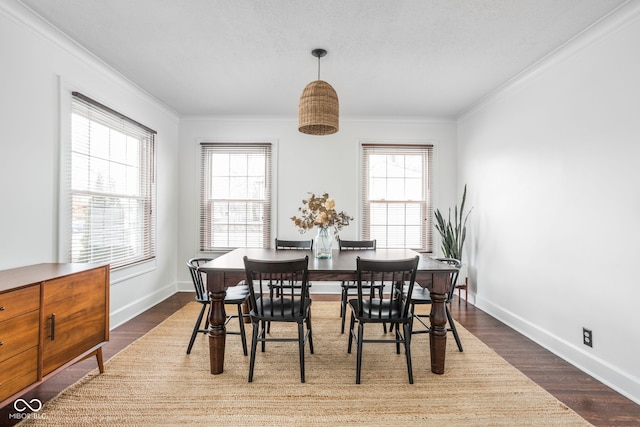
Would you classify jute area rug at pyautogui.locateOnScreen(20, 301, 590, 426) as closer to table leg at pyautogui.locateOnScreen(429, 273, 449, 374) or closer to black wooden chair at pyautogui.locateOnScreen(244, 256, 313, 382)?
table leg at pyautogui.locateOnScreen(429, 273, 449, 374)

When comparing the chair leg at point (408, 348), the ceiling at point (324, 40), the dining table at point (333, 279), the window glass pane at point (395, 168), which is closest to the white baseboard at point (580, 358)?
the dining table at point (333, 279)

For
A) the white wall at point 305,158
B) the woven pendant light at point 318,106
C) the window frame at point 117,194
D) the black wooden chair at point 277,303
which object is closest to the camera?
the black wooden chair at point 277,303

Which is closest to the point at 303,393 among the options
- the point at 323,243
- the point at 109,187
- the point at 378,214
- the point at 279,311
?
the point at 279,311

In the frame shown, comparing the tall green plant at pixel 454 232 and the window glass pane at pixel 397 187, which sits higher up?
the window glass pane at pixel 397 187

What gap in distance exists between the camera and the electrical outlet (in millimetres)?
2559

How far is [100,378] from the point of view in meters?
2.37

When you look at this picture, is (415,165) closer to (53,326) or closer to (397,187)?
(397,187)

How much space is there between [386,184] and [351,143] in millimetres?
828

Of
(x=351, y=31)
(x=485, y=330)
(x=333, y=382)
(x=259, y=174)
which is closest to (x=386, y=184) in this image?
Answer: (x=259, y=174)

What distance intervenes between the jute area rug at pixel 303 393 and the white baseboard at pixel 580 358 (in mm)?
565

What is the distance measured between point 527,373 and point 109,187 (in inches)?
168

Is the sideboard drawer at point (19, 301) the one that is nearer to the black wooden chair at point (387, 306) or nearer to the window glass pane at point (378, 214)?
the black wooden chair at point (387, 306)

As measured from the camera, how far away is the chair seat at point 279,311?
2340 mm

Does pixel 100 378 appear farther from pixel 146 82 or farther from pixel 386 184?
pixel 386 184
